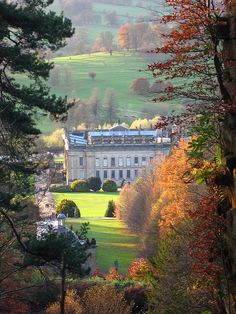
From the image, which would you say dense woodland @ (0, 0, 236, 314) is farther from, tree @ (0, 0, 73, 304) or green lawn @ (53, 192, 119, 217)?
green lawn @ (53, 192, 119, 217)

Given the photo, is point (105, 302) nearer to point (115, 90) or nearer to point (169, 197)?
point (169, 197)

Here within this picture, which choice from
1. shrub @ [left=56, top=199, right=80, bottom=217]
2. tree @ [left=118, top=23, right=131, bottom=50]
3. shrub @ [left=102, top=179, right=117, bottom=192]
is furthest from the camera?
tree @ [left=118, top=23, right=131, bottom=50]

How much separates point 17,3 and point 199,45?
25.3 ft

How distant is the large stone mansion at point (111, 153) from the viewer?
118 metres

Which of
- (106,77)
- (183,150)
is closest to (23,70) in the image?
(183,150)

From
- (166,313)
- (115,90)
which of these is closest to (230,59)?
(166,313)

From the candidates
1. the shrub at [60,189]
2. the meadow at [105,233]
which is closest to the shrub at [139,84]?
the shrub at [60,189]

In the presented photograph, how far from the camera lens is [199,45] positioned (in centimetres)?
1073

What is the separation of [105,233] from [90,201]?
2522 cm

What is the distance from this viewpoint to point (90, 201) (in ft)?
Answer: 300

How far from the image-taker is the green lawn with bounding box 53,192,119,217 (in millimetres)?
81500

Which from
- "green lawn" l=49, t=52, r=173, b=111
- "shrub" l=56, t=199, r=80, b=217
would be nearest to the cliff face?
"shrub" l=56, t=199, r=80, b=217

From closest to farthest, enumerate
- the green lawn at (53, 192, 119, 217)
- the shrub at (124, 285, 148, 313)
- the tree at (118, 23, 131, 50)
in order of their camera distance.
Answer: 1. the shrub at (124, 285, 148, 313)
2. the green lawn at (53, 192, 119, 217)
3. the tree at (118, 23, 131, 50)

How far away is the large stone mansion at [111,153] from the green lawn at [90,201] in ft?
56.4
